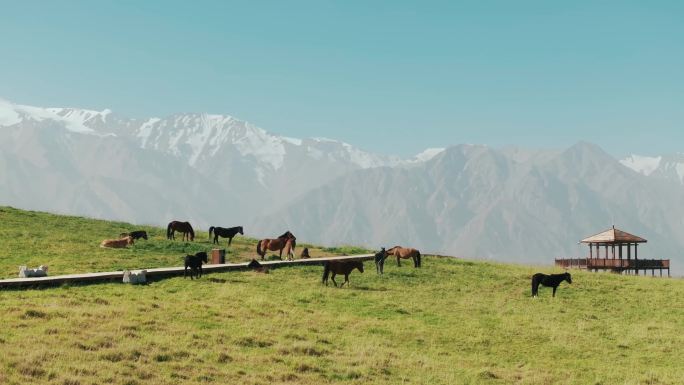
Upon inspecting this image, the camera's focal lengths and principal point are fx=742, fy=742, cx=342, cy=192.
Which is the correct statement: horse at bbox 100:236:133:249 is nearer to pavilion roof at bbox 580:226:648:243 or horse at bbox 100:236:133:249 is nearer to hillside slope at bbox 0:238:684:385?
hillside slope at bbox 0:238:684:385

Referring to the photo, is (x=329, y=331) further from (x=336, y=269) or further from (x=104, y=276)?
(x=104, y=276)

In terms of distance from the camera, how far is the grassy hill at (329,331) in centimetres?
2239

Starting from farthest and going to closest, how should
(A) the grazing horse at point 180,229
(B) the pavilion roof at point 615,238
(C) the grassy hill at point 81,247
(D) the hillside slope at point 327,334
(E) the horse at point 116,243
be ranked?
(B) the pavilion roof at point 615,238, (A) the grazing horse at point 180,229, (E) the horse at point 116,243, (C) the grassy hill at point 81,247, (D) the hillside slope at point 327,334

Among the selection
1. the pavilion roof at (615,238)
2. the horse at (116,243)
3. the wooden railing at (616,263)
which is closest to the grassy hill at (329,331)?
the horse at (116,243)

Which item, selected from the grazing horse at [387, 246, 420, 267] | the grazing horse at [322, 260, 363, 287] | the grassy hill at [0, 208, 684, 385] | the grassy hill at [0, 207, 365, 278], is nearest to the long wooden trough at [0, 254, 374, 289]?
the grassy hill at [0, 208, 684, 385]

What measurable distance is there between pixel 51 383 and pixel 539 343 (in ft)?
60.5

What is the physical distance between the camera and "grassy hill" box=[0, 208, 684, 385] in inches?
882

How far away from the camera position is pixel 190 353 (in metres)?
23.5

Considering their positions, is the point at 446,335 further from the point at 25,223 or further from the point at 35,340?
the point at 25,223

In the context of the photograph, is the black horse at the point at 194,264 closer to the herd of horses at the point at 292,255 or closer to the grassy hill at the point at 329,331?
the herd of horses at the point at 292,255

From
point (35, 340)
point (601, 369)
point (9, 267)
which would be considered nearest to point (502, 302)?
point (601, 369)

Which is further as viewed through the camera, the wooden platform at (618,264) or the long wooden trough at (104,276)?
the wooden platform at (618,264)

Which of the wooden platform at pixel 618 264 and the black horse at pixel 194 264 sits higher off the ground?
the wooden platform at pixel 618 264

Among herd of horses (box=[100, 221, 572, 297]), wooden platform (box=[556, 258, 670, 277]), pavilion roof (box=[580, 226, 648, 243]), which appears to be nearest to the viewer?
herd of horses (box=[100, 221, 572, 297])
